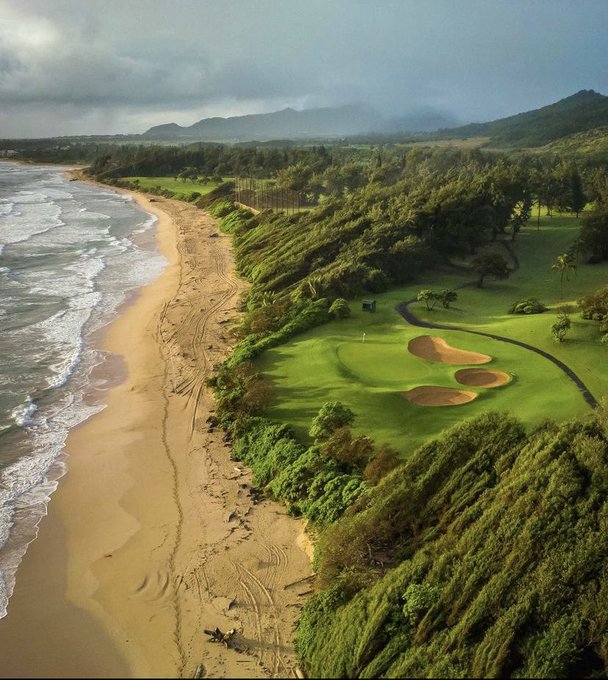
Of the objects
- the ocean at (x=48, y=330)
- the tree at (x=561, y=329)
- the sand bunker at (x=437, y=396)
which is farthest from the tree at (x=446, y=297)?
the ocean at (x=48, y=330)

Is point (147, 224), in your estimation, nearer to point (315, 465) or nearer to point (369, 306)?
point (369, 306)

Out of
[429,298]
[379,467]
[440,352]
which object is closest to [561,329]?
[440,352]

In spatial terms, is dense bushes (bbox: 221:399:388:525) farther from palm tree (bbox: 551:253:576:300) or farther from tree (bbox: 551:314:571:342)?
palm tree (bbox: 551:253:576:300)

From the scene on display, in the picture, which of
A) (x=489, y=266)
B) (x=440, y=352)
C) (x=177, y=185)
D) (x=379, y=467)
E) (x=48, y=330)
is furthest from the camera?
(x=177, y=185)

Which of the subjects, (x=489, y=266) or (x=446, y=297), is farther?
(x=489, y=266)

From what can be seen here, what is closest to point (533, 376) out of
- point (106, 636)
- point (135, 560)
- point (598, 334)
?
point (598, 334)

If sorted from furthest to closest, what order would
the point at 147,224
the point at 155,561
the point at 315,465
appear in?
the point at 147,224 < the point at 315,465 < the point at 155,561
